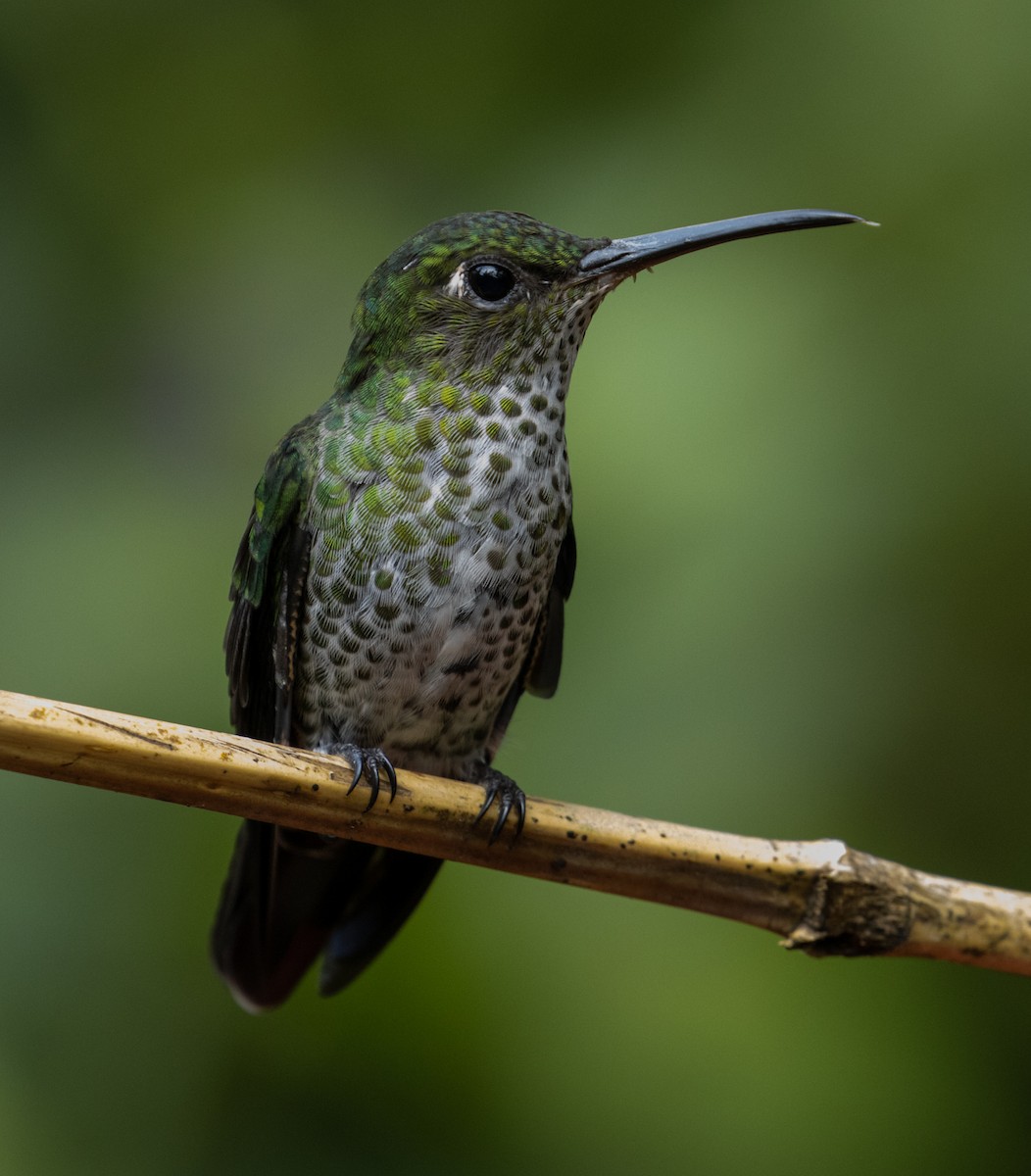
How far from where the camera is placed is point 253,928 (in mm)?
2455

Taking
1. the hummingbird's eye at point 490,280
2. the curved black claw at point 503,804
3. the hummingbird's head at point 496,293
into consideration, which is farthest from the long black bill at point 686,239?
the curved black claw at point 503,804

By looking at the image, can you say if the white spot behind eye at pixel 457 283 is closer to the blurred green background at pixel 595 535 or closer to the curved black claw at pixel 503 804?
the curved black claw at pixel 503 804

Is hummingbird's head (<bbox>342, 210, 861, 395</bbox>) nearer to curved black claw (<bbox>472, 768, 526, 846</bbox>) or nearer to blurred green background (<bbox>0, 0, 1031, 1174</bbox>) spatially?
curved black claw (<bbox>472, 768, 526, 846</bbox>)

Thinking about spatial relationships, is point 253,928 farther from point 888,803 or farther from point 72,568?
point 888,803

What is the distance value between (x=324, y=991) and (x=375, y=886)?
22 centimetres

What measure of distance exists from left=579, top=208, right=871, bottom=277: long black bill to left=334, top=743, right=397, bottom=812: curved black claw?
0.79 meters

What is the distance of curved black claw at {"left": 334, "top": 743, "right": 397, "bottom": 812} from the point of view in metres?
1.76

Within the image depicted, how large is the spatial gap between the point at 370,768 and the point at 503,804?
22cm

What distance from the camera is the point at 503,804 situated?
6.44 ft

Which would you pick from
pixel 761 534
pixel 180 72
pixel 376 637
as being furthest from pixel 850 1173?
pixel 180 72

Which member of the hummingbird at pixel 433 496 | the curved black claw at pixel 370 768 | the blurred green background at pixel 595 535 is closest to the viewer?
the curved black claw at pixel 370 768

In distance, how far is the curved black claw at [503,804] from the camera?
1.88 metres

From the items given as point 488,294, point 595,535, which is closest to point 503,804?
point 488,294

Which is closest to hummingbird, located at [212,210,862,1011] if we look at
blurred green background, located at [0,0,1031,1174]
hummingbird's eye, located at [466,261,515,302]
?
hummingbird's eye, located at [466,261,515,302]
